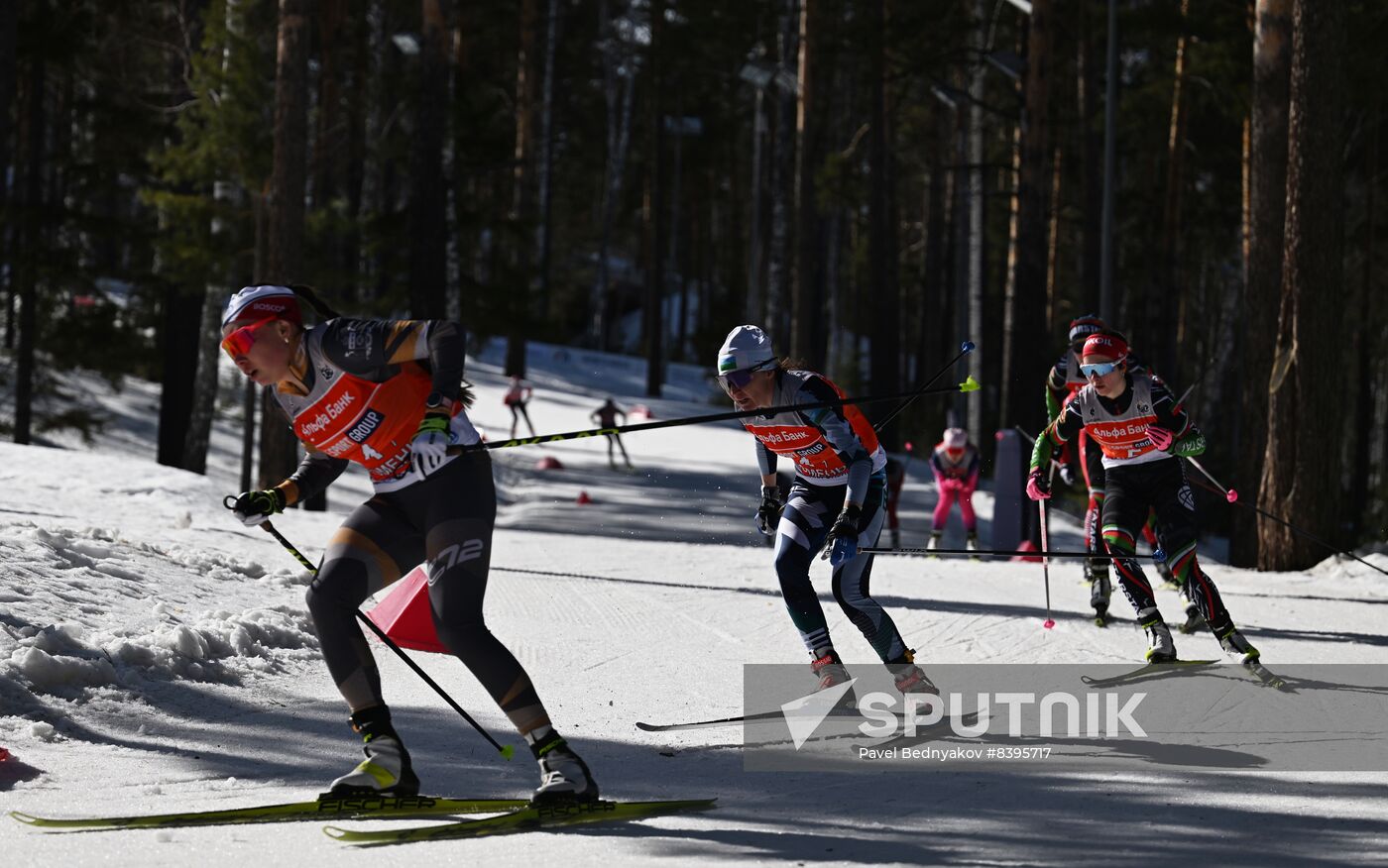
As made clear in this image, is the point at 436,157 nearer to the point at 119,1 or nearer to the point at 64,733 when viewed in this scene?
the point at 119,1

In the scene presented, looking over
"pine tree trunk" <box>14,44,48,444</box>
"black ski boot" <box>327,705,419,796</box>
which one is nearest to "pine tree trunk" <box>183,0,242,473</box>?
"pine tree trunk" <box>14,44,48,444</box>

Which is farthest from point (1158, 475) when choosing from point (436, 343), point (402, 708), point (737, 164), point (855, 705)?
point (737, 164)

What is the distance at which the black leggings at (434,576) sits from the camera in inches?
→ 200

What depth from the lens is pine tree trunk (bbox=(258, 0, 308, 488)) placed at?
54.0 feet

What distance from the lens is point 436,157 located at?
2105 centimetres

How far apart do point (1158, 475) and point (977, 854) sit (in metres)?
4.58

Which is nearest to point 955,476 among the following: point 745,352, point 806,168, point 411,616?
point 745,352

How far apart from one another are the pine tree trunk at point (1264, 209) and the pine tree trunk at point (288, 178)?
10416 millimetres

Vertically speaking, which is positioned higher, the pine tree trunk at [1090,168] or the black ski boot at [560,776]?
the pine tree trunk at [1090,168]

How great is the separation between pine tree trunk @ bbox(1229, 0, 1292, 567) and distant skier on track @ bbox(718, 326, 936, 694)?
908 cm

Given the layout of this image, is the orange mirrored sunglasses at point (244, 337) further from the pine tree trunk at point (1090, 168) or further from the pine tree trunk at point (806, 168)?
the pine tree trunk at point (1090, 168)

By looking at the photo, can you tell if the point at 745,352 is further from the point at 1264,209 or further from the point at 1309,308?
the point at 1264,209

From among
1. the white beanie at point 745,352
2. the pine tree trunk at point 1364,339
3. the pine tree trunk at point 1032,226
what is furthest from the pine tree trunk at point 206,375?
the pine tree trunk at point 1364,339

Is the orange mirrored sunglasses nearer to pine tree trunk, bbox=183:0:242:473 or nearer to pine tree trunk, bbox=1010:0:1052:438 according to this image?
pine tree trunk, bbox=183:0:242:473
